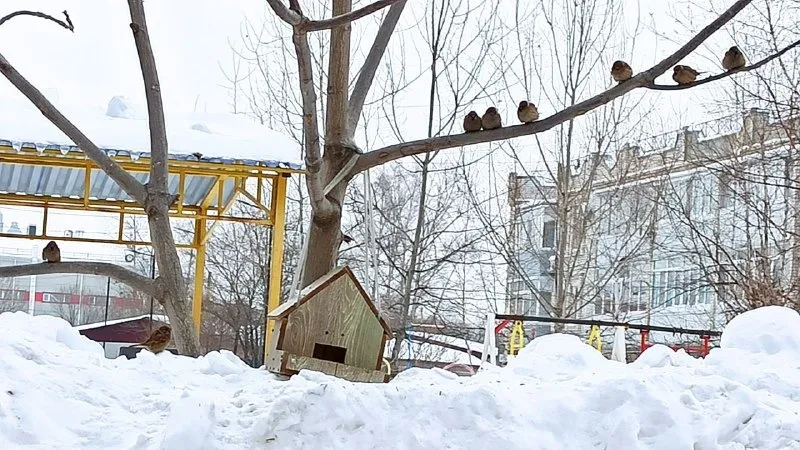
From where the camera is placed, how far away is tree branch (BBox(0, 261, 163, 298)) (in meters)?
3.51

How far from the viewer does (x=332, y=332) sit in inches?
133

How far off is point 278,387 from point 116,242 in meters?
4.95

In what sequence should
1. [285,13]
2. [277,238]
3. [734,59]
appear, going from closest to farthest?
[285,13]
[734,59]
[277,238]

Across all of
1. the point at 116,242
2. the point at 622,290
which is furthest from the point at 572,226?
the point at 116,242

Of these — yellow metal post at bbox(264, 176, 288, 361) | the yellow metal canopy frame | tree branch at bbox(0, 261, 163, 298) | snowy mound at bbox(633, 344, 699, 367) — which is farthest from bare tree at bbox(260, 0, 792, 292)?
yellow metal post at bbox(264, 176, 288, 361)

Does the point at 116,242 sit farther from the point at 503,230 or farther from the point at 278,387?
the point at 503,230

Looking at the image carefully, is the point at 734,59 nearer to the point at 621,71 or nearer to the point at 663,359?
the point at 621,71

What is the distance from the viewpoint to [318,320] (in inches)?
132

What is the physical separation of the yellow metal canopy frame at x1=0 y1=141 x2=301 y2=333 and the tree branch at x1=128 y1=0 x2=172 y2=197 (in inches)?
93.6

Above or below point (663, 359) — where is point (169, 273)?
above

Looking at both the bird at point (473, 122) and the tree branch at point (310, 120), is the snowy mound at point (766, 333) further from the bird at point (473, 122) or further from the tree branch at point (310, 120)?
the tree branch at point (310, 120)

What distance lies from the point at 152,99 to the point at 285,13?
58.3 inches

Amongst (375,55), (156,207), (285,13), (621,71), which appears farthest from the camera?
(375,55)

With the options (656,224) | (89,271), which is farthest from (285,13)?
(656,224)
